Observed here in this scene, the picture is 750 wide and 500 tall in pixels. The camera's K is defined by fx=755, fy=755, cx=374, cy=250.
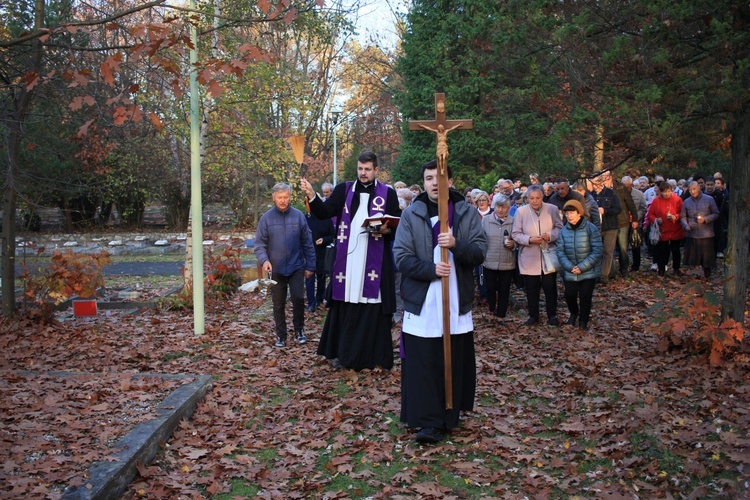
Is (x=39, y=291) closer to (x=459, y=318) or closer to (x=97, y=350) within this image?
(x=97, y=350)

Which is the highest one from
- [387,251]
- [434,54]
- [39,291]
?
[434,54]

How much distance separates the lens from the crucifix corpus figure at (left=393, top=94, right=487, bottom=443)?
20.1ft

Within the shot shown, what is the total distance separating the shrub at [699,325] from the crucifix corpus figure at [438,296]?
307cm

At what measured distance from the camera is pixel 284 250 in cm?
998

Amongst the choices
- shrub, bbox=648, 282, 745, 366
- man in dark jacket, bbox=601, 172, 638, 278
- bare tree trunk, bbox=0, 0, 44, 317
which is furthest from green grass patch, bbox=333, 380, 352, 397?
man in dark jacket, bbox=601, 172, 638, 278

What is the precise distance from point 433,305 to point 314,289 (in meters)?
7.27

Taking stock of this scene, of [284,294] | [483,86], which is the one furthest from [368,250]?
[483,86]

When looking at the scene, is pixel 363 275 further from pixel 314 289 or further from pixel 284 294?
pixel 314 289

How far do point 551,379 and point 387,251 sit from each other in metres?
2.32

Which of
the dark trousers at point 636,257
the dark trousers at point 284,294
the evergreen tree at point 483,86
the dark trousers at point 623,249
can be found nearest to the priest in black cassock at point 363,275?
the dark trousers at point 284,294

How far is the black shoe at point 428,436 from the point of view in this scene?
6180 millimetres

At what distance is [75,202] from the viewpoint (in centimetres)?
3309

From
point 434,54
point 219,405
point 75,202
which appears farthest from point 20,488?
point 75,202

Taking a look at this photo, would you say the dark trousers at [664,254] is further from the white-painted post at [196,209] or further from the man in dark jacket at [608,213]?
the white-painted post at [196,209]
